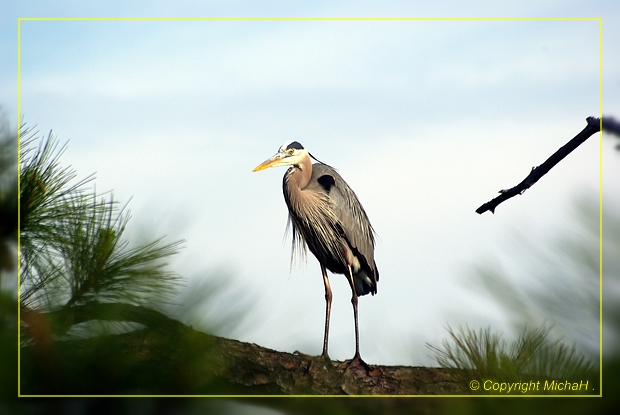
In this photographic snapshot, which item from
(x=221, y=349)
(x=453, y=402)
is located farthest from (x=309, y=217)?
(x=453, y=402)

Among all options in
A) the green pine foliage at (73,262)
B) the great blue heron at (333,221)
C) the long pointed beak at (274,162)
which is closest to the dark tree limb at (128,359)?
the green pine foliage at (73,262)

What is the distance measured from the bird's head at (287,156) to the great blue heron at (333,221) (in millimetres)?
72

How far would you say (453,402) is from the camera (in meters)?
1.37

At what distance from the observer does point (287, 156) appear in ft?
8.83

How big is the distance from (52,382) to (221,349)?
494 millimetres

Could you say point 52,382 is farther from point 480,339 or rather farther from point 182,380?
point 480,339

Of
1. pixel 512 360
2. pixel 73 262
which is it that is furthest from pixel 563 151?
pixel 73 262

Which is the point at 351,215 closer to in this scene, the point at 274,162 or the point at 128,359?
the point at 274,162

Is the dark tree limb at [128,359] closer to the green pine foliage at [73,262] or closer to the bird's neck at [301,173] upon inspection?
the green pine foliage at [73,262]

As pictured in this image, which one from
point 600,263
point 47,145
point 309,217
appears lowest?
point 600,263

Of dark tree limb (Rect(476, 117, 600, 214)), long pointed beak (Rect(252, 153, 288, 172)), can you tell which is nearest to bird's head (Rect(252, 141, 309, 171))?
long pointed beak (Rect(252, 153, 288, 172))

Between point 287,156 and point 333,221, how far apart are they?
16.4 inches

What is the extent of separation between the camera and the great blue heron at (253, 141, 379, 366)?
2893 millimetres

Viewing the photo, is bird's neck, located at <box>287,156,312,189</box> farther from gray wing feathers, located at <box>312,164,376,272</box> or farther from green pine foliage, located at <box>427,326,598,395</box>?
green pine foliage, located at <box>427,326,598,395</box>
